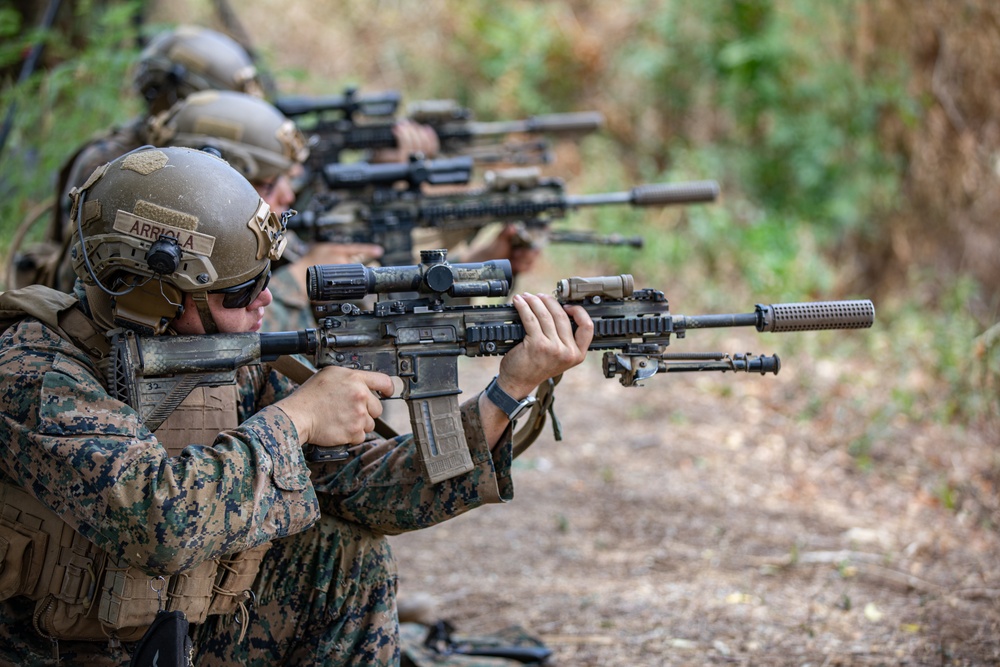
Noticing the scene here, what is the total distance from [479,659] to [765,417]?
12.8 ft

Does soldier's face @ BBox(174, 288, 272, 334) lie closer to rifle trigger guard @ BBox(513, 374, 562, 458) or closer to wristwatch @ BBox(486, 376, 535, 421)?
wristwatch @ BBox(486, 376, 535, 421)

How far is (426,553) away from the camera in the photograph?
5152 millimetres

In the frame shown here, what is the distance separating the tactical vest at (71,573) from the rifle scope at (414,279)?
65 centimetres

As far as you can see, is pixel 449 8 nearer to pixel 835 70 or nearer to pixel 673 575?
pixel 835 70

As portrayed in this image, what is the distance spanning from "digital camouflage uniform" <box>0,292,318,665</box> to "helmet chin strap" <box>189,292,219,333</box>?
0.33 m

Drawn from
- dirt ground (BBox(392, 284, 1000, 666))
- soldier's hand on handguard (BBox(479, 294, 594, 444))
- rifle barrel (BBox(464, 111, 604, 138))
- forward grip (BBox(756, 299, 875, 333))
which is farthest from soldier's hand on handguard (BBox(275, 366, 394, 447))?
rifle barrel (BBox(464, 111, 604, 138))

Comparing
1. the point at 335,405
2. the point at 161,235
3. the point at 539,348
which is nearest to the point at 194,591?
the point at 335,405

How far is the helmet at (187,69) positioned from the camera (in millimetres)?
5852

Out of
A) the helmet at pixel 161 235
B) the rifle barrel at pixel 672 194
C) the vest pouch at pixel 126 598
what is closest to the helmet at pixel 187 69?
the rifle barrel at pixel 672 194

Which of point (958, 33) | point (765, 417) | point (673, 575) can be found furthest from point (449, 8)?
point (673, 575)

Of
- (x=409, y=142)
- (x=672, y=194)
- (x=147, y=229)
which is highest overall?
(x=409, y=142)

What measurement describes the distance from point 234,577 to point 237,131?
255 cm

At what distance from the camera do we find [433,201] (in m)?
5.65

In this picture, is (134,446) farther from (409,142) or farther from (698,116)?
(698,116)
